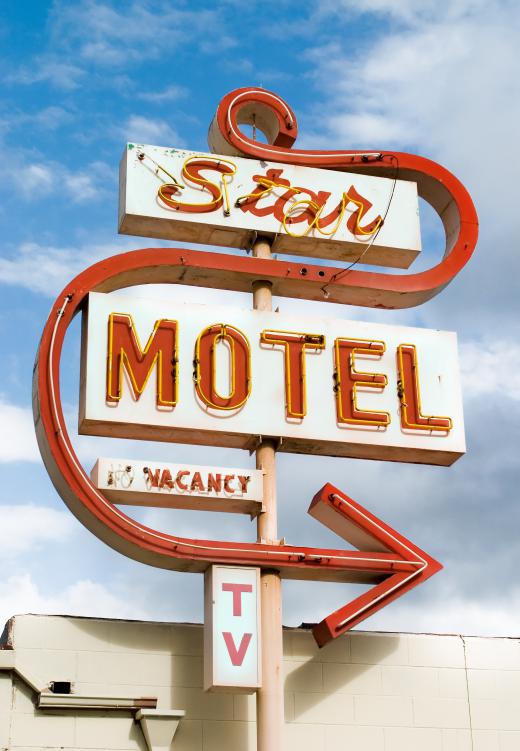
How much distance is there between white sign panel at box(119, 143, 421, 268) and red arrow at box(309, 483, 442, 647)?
4.16 m

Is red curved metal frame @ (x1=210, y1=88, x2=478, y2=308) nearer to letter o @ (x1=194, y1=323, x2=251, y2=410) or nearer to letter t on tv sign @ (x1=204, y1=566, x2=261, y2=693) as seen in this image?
letter o @ (x1=194, y1=323, x2=251, y2=410)

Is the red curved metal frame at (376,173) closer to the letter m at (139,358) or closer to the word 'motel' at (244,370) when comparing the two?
the word 'motel' at (244,370)

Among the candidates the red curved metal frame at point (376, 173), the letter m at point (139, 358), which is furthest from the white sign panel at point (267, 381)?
the red curved metal frame at point (376, 173)

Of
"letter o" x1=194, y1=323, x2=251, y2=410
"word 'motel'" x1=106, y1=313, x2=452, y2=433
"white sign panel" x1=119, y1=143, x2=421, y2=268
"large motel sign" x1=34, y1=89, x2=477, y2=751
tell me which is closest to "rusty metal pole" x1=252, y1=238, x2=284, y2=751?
"large motel sign" x1=34, y1=89, x2=477, y2=751

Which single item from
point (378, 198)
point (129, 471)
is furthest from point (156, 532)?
point (378, 198)

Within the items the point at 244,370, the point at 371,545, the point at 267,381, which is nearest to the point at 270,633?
the point at 371,545

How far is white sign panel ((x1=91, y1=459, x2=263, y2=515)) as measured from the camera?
17984mm

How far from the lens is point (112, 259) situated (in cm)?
1970

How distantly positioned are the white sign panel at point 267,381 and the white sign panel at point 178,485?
78 cm

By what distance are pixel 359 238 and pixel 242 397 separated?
3435mm

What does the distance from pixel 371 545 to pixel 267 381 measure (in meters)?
2.66

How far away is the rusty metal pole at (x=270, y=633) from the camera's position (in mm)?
17422

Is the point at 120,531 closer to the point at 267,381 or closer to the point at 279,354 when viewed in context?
the point at 267,381

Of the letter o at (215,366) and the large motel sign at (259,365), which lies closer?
the large motel sign at (259,365)
